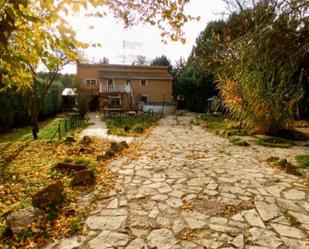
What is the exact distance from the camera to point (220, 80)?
43.2 feet

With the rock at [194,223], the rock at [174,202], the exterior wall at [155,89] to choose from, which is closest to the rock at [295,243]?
the rock at [194,223]

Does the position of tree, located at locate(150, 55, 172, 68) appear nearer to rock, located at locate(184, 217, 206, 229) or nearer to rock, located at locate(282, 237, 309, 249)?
rock, located at locate(184, 217, 206, 229)

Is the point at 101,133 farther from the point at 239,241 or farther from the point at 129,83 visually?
the point at 129,83

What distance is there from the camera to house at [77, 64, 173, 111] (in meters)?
27.2

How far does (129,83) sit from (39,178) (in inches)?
941

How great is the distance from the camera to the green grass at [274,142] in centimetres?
905

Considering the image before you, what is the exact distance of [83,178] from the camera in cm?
527

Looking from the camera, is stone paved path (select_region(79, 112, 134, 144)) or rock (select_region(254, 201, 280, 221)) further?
stone paved path (select_region(79, 112, 134, 144))

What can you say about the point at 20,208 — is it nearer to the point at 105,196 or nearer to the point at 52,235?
the point at 52,235

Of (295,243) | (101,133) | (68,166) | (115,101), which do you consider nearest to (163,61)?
(115,101)

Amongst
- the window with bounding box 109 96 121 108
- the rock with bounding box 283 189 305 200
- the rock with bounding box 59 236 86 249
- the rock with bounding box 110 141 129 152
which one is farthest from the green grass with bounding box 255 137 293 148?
the window with bounding box 109 96 121 108

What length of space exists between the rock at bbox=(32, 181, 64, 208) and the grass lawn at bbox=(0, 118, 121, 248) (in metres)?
0.15

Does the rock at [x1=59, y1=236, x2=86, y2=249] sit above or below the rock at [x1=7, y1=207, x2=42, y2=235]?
below

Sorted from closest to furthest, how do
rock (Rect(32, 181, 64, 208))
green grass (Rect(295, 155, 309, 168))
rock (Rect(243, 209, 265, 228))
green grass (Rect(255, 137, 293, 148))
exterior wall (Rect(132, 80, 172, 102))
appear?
rock (Rect(243, 209, 265, 228)) → rock (Rect(32, 181, 64, 208)) → green grass (Rect(295, 155, 309, 168)) → green grass (Rect(255, 137, 293, 148)) → exterior wall (Rect(132, 80, 172, 102))
